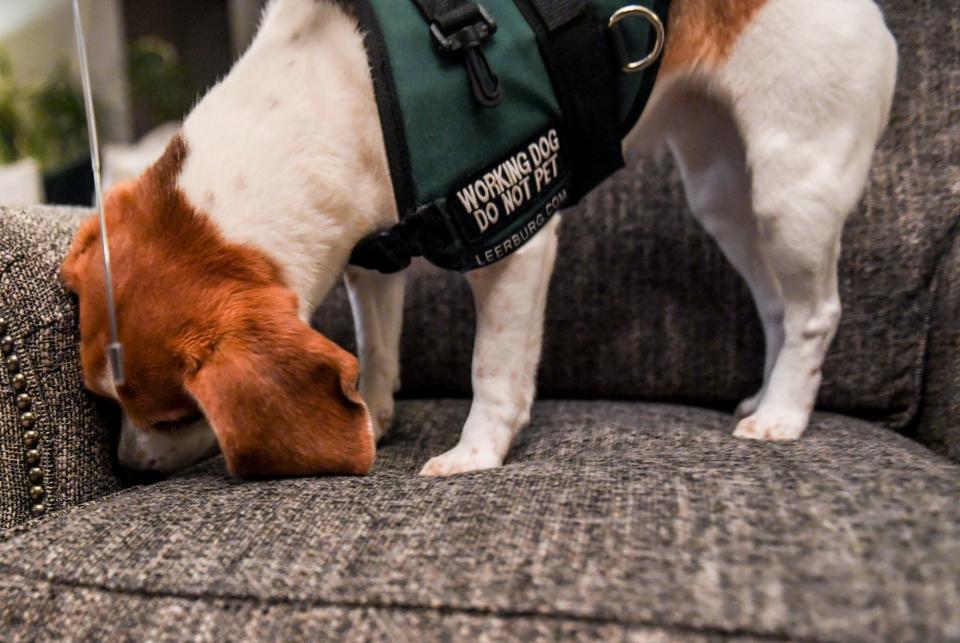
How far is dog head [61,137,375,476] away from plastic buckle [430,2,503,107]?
328mm

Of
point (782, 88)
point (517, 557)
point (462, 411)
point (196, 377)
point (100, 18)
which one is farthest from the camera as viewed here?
point (100, 18)

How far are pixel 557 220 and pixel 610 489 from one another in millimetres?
468

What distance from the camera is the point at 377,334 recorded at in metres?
1.31

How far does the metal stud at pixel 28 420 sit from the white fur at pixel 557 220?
11.9 inches

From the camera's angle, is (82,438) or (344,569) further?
(82,438)

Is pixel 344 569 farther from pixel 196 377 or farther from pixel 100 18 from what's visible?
pixel 100 18

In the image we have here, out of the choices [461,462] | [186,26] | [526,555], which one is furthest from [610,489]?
[186,26]

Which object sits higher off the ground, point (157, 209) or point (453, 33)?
point (453, 33)

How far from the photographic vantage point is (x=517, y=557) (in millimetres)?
685

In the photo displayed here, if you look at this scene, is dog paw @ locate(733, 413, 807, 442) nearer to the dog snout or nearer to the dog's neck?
the dog's neck

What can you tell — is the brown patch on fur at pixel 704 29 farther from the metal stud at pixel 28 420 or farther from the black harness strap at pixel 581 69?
the metal stud at pixel 28 420

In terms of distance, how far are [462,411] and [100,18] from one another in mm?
2814

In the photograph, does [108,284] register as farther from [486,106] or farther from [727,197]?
[727,197]

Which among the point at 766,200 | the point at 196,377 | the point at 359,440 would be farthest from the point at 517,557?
the point at 766,200
